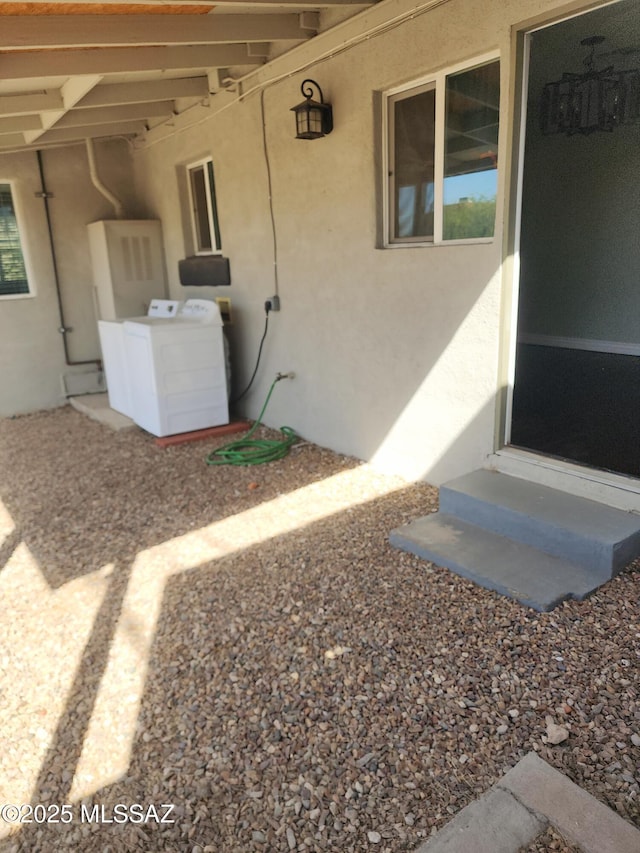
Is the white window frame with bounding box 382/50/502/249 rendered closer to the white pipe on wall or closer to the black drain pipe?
the white pipe on wall

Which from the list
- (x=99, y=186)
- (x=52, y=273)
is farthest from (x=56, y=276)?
(x=99, y=186)

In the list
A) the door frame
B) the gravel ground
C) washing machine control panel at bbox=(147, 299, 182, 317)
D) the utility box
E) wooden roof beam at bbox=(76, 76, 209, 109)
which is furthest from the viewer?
the utility box

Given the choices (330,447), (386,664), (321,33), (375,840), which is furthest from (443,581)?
(321,33)

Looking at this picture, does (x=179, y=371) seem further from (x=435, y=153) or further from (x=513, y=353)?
(x=513, y=353)

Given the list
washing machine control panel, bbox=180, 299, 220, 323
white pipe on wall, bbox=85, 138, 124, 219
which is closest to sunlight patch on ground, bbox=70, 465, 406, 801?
washing machine control panel, bbox=180, 299, 220, 323

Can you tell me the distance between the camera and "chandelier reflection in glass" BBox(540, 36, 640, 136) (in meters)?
5.28

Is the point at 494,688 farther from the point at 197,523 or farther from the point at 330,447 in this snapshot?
the point at 330,447

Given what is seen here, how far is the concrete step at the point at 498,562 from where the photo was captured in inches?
104

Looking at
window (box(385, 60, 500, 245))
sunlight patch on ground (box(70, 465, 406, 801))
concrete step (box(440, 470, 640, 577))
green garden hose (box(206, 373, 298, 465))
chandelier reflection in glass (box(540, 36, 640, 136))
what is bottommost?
sunlight patch on ground (box(70, 465, 406, 801))

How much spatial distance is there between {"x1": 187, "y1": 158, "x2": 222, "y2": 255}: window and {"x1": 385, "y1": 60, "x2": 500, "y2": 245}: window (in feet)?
8.35

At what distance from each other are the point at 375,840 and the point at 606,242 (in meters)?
5.74

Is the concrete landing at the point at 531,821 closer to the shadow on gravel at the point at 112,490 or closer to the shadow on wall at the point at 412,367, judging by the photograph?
the shadow on wall at the point at 412,367

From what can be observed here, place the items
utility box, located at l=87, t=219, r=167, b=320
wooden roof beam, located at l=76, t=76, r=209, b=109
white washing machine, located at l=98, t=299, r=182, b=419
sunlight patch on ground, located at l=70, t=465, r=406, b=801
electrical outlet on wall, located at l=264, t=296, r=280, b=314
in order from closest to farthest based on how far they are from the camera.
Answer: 1. sunlight patch on ground, located at l=70, t=465, r=406, b=801
2. wooden roof beam, located at l=76, t=76, r=209, b=109
3. electrical outlet on wall, located at l=264, t=296, r=280, b=314
4. white washing machine, located at l=98, t=299, r=182, b=419
5. utility box, located at l=87, t=219, r=167, b=320

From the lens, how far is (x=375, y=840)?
1.64 metres
